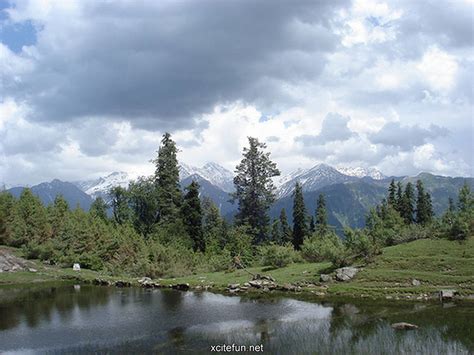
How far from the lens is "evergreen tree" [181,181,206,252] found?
82.7 meters

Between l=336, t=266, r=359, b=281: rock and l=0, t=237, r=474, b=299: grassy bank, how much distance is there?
0.53m

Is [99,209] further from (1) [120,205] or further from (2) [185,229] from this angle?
(2) [185,229]

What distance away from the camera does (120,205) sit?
102m

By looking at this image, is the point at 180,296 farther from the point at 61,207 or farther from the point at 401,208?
the point at 401,208

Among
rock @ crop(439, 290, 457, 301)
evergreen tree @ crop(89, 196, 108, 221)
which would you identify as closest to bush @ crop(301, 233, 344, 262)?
rock @ crop(439, 290, 457, 301)

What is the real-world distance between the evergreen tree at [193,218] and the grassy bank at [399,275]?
2844 cm

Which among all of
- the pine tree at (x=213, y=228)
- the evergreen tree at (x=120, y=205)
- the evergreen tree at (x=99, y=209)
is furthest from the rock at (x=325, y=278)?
the evergreen tree at (x=99, y=209)

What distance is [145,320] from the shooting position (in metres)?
32.6

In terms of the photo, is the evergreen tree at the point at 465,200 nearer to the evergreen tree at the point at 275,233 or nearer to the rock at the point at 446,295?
the rock at the point at 446,295

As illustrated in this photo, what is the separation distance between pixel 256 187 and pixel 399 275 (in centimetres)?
5244

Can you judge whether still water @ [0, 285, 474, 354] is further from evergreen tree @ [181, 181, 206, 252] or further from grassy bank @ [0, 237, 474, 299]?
evergreen tree @ [181, 181, 206, 252]

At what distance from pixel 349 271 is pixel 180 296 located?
1664 centimetres

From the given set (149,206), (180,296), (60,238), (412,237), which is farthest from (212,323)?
(149,206)

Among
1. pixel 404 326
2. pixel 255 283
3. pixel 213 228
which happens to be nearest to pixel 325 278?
pixel 255 283
